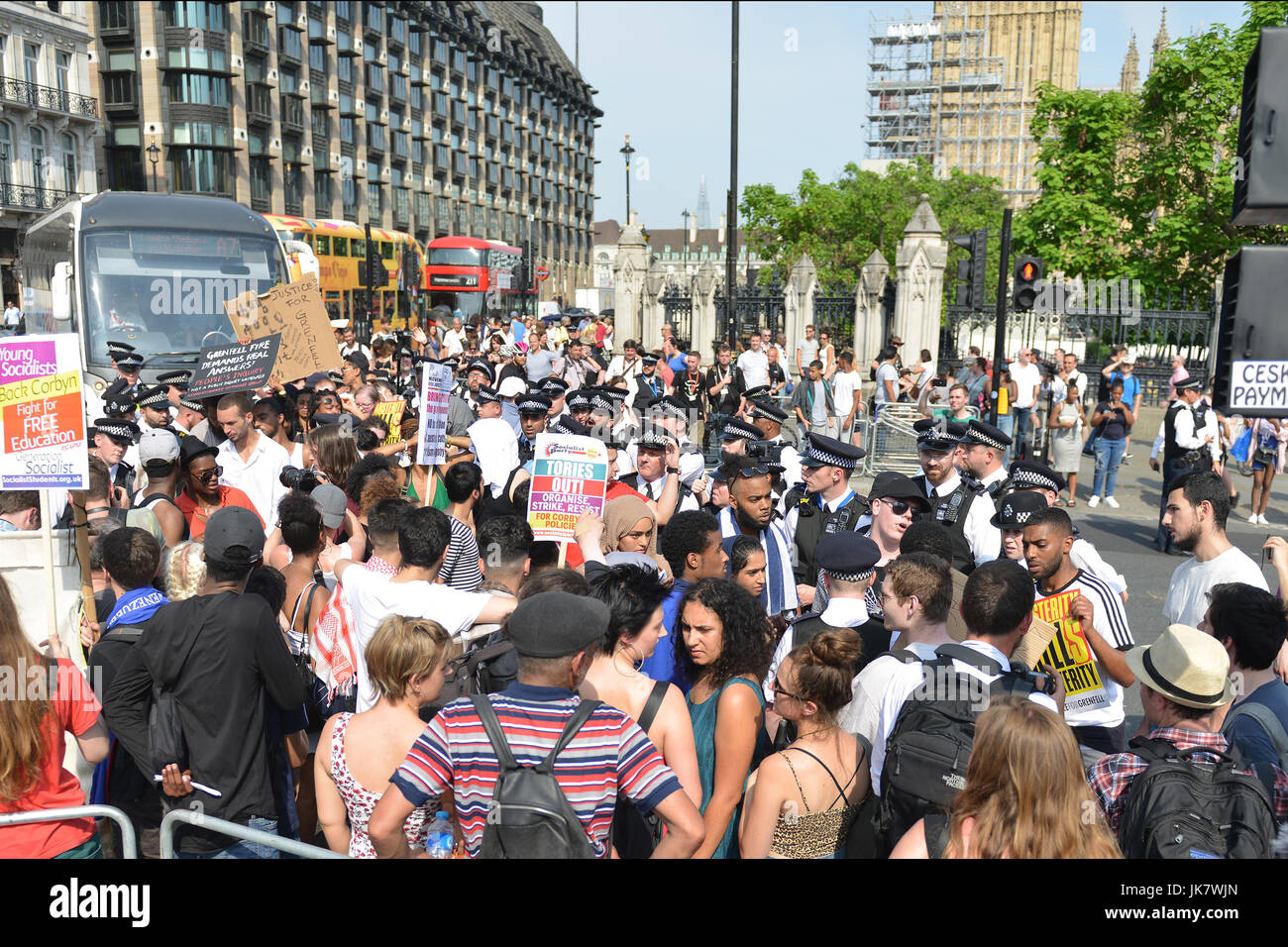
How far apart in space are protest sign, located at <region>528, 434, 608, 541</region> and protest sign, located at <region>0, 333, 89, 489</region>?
2256 millimetres

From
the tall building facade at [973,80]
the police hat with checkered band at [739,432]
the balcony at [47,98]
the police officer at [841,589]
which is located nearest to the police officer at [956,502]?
the police hat with checkered band at [739,432]

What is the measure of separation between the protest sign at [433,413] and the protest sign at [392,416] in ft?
7.31

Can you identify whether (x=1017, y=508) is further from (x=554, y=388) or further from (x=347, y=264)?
(x=347, y=264)

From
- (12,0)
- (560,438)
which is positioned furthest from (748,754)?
(12,0)

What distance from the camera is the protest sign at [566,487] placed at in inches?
225

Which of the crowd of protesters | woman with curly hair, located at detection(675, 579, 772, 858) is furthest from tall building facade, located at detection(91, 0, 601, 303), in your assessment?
woman with curly hair, located at detection(675, 579, 772, 858)

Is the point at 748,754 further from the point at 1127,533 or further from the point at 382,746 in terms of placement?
the point at 1127,533

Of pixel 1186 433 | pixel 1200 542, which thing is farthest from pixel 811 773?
pixel 1186 433

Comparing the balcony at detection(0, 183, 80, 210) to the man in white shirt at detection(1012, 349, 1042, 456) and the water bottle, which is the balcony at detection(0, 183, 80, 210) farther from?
the water bottle

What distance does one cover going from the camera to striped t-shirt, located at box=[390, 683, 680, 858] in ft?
9.37

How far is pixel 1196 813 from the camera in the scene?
2863mm

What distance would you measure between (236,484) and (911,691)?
17.1ft

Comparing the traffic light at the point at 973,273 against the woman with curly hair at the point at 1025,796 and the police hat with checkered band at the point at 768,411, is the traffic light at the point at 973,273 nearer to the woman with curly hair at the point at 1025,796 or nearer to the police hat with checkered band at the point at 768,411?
the police hat with checkered band at the point at 768,411

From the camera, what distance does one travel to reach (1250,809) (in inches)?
112
